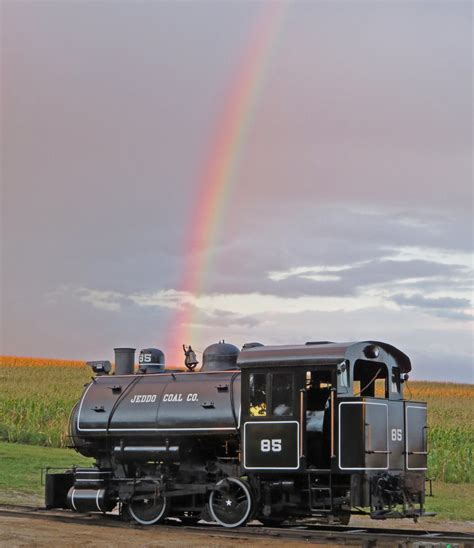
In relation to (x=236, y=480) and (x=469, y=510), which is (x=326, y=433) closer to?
(x=236, y=480)

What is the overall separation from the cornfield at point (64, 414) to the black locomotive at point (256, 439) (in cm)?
275

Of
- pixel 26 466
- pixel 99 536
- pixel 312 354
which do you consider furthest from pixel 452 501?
pixel 26 466

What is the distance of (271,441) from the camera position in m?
18.4

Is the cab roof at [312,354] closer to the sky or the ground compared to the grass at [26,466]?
closer to the sky

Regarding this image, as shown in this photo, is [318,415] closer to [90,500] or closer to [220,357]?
[220,357]

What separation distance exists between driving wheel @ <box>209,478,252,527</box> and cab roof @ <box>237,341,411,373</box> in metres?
2.39

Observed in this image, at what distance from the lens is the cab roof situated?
715 inches

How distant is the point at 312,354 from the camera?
18328mm

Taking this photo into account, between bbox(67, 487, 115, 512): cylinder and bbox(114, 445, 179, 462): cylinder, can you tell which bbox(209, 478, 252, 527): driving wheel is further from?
bbox(67, 487, 115, 512): cylinder

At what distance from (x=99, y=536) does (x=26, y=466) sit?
14.5 m

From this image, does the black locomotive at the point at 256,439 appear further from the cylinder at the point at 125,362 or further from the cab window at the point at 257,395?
the cylinder at the point at 125,362

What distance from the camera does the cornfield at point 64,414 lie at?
3377 centimetres

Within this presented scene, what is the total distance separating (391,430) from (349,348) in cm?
191

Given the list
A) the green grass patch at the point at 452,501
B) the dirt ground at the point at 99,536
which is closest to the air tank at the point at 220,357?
the dirt ground at the point at 99,536
